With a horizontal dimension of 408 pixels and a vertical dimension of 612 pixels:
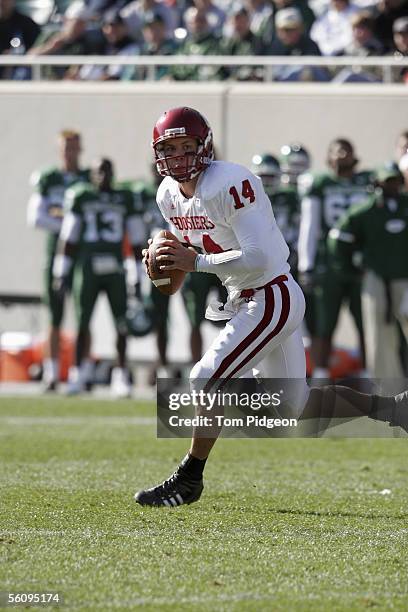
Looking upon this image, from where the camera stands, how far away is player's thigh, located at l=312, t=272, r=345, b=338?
10156 millimetres

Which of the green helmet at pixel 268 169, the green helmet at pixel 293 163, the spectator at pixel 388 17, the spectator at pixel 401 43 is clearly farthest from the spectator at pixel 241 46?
the green helmet at pixel 268 169

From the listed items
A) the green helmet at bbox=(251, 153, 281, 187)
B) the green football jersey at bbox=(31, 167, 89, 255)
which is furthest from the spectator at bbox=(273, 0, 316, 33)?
the green football jersey at bbox=(31, 167, 89, 255)

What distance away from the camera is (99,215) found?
409 inches

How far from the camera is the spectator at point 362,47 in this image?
1143 centimetres

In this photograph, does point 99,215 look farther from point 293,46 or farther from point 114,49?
point 114,49

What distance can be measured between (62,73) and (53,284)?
301cm

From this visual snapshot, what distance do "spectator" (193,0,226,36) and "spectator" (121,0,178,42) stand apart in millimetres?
320

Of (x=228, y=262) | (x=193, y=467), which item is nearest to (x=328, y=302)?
(x=193, y=467)

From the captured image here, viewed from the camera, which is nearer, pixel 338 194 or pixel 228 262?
pixel 228 262

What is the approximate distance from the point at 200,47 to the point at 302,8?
41.6 inches

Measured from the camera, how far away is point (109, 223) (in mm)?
10406

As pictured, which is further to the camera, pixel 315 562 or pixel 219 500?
pixel 219 500

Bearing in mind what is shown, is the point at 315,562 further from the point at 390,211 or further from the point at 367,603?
the point at 390,211

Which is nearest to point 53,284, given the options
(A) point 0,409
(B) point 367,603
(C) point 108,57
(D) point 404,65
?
(A) point 0,409
